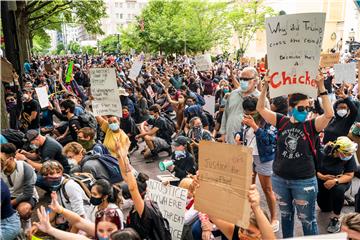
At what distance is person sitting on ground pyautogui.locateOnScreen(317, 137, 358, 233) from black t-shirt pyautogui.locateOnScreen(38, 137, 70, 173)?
357 centimetres

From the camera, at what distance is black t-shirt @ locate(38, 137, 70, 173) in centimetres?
578

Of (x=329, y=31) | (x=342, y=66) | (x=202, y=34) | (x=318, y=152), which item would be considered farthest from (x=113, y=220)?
(x=329, y=31)

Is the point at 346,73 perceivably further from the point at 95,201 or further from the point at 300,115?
the point at 95,201

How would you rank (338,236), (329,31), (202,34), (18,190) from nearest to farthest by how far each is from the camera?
1. (338,236)
2. (18,190)
3. (202,34)
4. (329,31)

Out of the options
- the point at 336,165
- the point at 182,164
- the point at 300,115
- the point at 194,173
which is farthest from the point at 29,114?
the point at 300,115

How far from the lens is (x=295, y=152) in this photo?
3830mm

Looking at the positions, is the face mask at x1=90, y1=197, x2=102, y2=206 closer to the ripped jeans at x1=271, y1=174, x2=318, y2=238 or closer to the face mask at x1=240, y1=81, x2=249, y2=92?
the ripped jeans at x1=271, y1=174, x2=318, y2=238

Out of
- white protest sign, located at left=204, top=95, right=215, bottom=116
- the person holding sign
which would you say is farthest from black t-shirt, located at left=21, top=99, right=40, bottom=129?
the person holding sign

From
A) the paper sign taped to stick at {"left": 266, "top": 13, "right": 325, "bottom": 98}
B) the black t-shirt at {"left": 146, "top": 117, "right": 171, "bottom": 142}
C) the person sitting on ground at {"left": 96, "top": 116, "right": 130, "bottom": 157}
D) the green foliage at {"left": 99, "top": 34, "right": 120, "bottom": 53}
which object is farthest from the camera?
the green foliage at {"left": 99, "top": 34, "right": 120, "bottom": 53}

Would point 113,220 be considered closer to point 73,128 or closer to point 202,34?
Answer: point 73,128

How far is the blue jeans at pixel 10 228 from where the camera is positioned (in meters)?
3.72

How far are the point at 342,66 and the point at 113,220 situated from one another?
5.86 meters

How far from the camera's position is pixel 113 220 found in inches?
128

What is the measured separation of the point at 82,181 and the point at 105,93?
127cm
